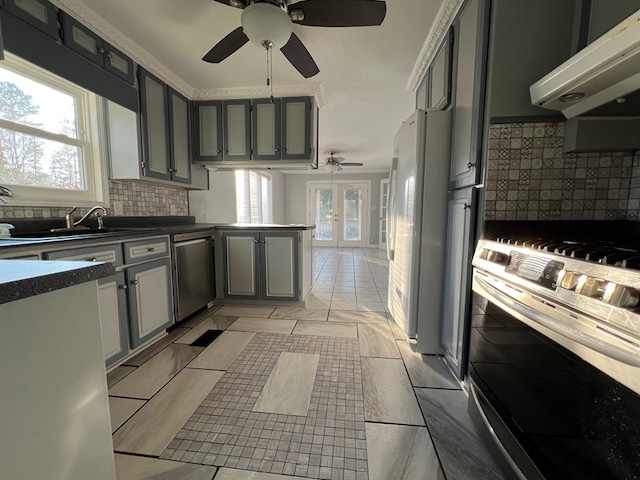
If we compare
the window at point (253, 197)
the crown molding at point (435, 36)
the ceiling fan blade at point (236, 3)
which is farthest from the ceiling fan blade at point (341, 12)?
the window at point (253, 197)

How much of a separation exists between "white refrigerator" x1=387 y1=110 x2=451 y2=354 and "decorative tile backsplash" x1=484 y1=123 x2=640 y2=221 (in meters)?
0.49

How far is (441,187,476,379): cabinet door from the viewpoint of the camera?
1.48 meters

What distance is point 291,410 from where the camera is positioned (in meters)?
1.40

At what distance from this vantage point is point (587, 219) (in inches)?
52.6

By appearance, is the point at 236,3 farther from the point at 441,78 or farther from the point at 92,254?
the point at 92,254

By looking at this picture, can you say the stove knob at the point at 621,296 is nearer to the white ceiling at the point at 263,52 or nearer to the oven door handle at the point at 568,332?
the oven door handle at the point at 568,332

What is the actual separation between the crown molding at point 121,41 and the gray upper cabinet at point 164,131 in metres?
0.08

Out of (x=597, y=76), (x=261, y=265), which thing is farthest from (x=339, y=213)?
(x=597, y=76)

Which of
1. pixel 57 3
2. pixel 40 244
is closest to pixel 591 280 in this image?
pixel 40 244

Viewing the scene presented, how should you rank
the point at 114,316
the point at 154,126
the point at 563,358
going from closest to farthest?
the point at 563,358, the point at 114,316, the point at 154,126

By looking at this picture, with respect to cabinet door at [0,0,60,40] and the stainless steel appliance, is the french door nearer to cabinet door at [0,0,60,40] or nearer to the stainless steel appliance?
cabinet door at [0,0,60,40]

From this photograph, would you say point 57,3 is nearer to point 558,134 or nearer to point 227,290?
point 227,290

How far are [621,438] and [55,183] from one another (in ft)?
10.3

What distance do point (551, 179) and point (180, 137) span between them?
10.4 ft
